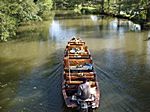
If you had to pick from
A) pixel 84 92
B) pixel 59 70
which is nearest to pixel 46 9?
pixel 59 70

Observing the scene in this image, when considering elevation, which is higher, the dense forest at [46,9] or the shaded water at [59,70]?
the dense forest at [46,9]

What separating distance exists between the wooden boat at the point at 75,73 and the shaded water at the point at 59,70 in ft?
2.72

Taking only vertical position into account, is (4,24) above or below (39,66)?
above

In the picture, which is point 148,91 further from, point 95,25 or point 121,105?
point 95,25

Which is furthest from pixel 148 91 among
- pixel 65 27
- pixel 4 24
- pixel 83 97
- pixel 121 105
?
pixel 65 27

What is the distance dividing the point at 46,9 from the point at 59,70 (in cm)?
4861

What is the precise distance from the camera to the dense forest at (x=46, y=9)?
38.0 meters

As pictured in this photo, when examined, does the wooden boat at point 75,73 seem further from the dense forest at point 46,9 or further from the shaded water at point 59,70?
the dense forest at point 46,9

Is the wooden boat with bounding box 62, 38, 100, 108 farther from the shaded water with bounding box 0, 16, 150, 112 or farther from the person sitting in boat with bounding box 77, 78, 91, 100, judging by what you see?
the shaded water with bounding box 0, 16, 150, 112

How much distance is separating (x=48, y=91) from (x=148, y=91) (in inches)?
304

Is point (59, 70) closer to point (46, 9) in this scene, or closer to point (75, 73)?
point (75, 73)

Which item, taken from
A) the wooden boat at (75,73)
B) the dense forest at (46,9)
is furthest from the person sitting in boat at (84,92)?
the dense forest at (46,9)

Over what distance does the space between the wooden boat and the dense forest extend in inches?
346

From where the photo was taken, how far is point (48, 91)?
26203mm
